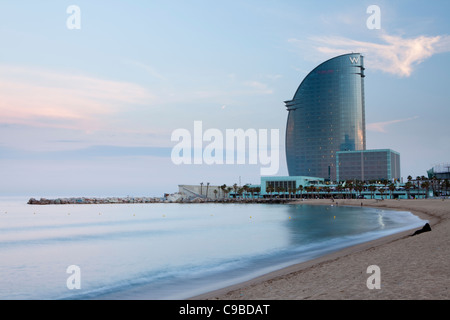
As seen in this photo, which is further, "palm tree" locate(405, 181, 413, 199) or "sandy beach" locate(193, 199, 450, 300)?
"palm tree" locate(405, 181, 413, 199)

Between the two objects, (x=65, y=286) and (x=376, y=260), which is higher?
(x=376, y=260)

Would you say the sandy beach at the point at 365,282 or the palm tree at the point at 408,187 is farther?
the palm tree at the point at 408,187

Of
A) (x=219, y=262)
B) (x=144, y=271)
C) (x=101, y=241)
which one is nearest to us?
(x=144, y=271)

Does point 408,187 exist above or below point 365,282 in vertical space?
below

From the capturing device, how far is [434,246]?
21.3 meters

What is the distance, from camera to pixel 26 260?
108ft

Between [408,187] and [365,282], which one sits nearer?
[365,282]
